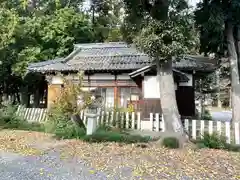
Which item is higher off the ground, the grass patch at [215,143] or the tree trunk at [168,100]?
the tree trunk at [168,100]

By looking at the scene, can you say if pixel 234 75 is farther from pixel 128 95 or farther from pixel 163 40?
pixel 128 95

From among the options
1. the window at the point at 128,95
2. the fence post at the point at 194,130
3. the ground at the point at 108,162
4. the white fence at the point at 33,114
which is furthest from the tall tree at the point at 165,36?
the white fence at the point at 33,114

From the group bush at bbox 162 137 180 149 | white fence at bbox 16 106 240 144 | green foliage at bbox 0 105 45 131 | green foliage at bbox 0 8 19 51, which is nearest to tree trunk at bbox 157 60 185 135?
bush at bbox 162 137 180 149

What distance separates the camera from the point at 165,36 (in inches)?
356

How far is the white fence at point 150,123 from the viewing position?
31.1 ft

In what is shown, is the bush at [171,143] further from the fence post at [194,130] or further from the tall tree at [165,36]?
the fence post at [194,130]

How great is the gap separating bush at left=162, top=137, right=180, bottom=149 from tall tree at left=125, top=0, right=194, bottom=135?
0.77 metres

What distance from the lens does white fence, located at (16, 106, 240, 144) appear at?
947 centimetres

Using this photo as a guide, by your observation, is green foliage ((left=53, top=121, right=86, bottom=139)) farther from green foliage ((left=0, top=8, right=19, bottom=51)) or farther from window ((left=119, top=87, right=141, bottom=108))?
green foliage ((left=0, top=8, right=19, bottom=51))

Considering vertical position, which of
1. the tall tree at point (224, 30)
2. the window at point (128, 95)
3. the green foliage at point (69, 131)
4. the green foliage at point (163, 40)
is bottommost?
the green foliage at point (69, 131)

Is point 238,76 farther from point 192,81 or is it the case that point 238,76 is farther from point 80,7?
point 80,7

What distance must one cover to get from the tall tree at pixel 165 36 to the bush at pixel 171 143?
0.77m

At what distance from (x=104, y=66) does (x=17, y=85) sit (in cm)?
989

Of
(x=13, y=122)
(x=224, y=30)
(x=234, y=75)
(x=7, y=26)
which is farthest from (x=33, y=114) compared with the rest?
(x=224, y=30)
